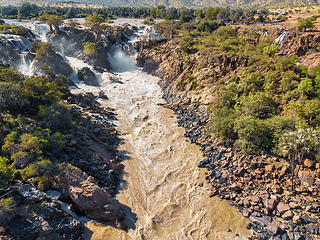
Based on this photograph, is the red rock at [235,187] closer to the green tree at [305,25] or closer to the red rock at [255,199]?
the red rock at [255,199]

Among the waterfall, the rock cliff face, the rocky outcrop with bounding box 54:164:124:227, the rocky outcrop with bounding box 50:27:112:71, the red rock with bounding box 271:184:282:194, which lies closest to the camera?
the rocky outcrop with bounding box 54:164:124:227

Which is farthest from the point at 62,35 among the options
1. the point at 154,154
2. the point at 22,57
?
the point at 154,154

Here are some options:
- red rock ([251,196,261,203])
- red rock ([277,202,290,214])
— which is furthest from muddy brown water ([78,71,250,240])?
red rock ([277,202,290,214])

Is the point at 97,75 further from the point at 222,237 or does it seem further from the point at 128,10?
the point at 128,10

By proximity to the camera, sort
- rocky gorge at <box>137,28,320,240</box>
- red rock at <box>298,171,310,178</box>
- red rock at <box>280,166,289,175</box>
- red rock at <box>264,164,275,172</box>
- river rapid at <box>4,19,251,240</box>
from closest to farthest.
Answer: rocky gorge at <box>137,28,320,240</box> < river rapid at <box>4,19,251,240</box> < red rock at <box>298,171,310,178</box> < red rock at <box>280,166,289,175</box> < red rock at <box>264,164,275,172</box>

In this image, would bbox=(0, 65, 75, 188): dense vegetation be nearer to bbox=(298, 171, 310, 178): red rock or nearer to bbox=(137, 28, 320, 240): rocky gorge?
bbox=(137, 28, 320, 240): rocky gorge

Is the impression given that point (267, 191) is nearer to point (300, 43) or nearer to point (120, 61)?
point (300, 43)

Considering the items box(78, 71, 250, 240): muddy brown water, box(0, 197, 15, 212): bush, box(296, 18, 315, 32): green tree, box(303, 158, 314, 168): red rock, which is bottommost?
box(78, 71, 250, 240): muddy brown water
